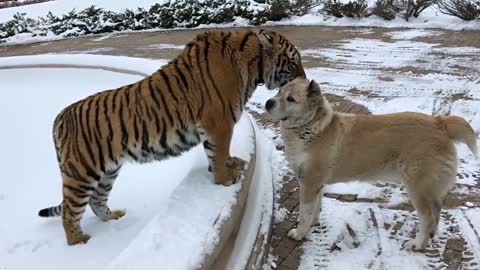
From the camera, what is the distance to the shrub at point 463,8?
41.4 ft

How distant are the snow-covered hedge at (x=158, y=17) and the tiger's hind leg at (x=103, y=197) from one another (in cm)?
1125

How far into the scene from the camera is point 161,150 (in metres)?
4.25

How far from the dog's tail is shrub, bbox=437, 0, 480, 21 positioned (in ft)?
33.0

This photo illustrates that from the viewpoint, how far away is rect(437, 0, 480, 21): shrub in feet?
41.4

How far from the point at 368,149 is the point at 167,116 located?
157cm

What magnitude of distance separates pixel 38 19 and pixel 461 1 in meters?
13.8

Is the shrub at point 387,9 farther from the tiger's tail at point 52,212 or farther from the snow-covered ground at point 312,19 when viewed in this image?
the tiger's tail at point 52,212

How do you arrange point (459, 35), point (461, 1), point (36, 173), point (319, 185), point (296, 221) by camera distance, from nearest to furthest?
point (319, 185) < point (296, 221) < point (36, 173) < point (459, 35) < point (461, 1)

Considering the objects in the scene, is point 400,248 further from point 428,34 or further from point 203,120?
point 428,34

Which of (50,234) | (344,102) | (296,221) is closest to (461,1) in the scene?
(344,102)

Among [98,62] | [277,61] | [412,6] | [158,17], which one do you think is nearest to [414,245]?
[277,61]

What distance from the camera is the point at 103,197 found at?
445cm

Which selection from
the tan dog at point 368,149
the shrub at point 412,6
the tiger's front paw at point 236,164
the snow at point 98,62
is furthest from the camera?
the shrub at point 412,6

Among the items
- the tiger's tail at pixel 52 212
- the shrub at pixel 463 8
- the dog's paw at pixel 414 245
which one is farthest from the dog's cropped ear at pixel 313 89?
the shrub at pixel 463 8
